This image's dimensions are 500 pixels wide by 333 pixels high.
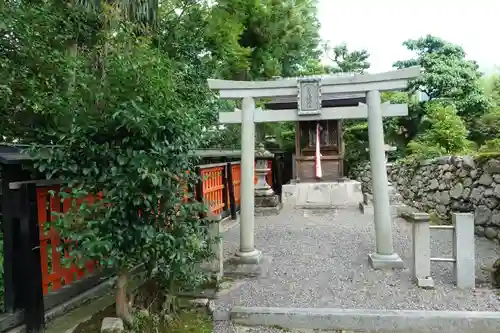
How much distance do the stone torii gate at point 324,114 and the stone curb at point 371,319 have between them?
4.39 feet

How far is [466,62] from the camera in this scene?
14055 millimetres

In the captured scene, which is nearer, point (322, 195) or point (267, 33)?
point (322, 195)

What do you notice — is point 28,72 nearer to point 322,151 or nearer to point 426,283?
point 426,283

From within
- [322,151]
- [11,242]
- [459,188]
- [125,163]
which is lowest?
[459,188]

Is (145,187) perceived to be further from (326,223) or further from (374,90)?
(326,223)

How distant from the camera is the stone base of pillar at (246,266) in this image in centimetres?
471

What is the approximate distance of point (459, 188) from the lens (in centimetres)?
740

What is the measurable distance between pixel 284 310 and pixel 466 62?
14562 mm

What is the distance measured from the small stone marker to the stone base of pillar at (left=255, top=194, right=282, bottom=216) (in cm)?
715

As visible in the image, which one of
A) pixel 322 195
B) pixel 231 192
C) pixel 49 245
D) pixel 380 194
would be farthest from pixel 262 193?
pixel 49 245

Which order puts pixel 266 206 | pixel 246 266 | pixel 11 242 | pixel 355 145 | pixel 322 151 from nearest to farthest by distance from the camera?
pixel 11 242, pixel 246 266, pixel 266 206, pixel 322 151, pixel 355 145

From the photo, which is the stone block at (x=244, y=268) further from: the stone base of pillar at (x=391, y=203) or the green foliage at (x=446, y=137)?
the green foliage at (x=446, y=137)

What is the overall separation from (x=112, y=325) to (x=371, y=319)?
2325 mm

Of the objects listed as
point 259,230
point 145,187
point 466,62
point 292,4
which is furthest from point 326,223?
point 466,62
